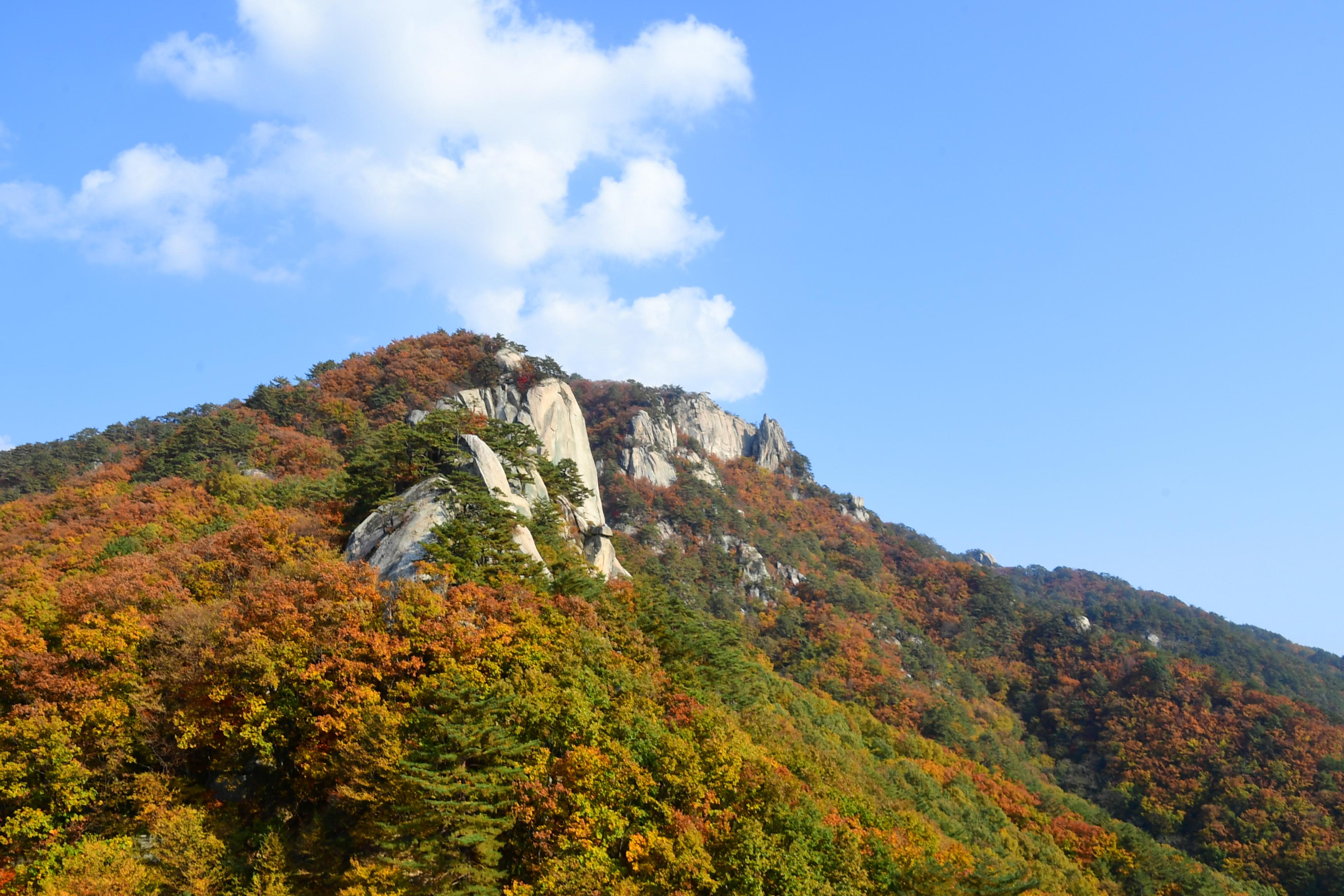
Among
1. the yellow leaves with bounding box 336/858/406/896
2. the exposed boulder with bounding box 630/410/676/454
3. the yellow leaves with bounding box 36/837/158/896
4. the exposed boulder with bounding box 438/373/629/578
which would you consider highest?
the exposed boulder with bounding box 630/410/676/454

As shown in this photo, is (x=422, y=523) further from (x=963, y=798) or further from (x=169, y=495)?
(x=963, y=798)

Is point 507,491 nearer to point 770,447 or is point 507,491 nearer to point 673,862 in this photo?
point 673,862

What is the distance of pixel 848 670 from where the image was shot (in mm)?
65438

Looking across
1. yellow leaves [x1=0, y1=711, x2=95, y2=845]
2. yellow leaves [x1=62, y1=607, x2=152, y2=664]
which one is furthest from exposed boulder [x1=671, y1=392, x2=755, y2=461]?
yellow leaves [x1=0, y1=711, x2=95, y2=845]

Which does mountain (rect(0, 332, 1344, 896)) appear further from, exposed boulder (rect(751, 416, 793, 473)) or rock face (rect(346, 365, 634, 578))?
exposed boulder (rect(751, 416, 793, 473))

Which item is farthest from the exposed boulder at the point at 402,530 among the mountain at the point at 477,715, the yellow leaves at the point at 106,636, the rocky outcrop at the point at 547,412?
the rocky outcrop at the point at 547,412

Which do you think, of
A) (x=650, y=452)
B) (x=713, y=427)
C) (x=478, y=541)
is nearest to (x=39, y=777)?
(x=478, y=541)

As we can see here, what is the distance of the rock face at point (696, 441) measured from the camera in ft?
307

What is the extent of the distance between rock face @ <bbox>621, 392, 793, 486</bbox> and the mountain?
81.1 ft

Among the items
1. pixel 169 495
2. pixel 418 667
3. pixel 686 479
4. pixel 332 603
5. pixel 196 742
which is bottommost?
pixel 196 742

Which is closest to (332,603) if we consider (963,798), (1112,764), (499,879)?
(499,879)

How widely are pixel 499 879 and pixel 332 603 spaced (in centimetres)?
960

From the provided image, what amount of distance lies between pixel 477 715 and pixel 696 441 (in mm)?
95487

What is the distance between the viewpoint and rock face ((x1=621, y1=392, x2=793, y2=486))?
93.7m
